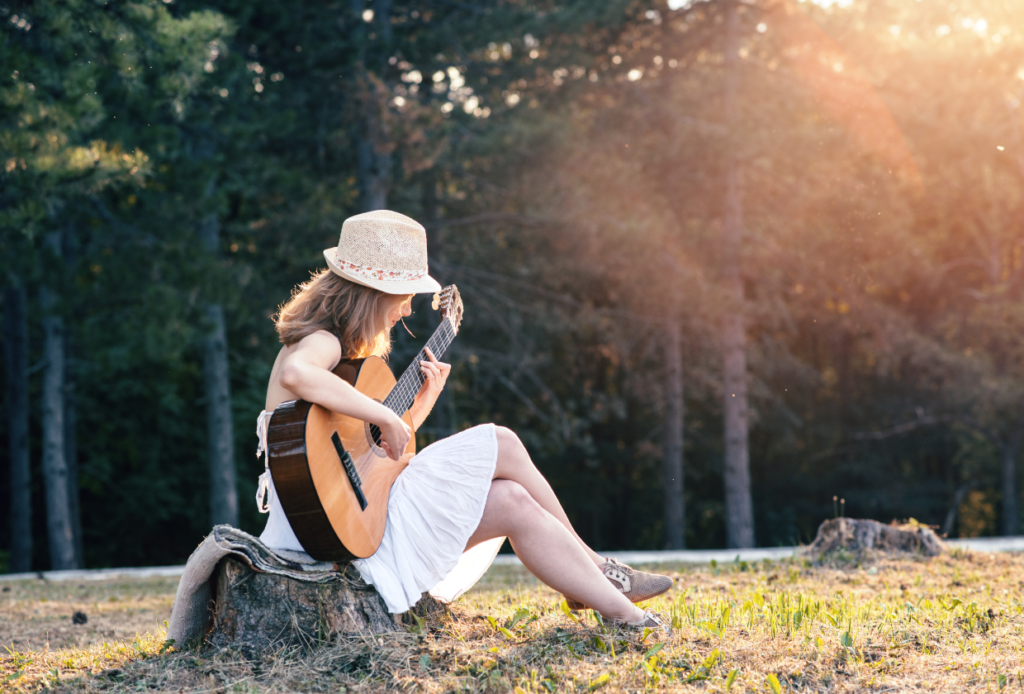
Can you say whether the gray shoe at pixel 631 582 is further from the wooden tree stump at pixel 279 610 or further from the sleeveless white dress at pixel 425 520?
the wooden tree stump at pixel 279 610

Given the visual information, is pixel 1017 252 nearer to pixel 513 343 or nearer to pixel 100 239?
pixel 513 343

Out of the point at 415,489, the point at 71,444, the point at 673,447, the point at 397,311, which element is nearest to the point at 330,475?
the point at 415,489

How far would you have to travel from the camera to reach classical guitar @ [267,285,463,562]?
9.92ft

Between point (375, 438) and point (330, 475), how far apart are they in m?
0.35

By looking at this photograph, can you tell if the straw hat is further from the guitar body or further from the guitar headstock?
the guitar headstock

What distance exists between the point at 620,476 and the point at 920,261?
26.9 feet

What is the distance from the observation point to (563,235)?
45.9 ft

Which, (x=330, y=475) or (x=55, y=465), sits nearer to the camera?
(x=330, y=475)

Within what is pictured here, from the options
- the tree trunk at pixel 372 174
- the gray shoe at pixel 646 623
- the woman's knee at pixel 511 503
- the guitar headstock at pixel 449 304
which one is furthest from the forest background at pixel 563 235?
the gray shoe at pixel 646 623

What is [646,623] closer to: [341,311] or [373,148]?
[341,311]

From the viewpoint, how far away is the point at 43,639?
14.8ft

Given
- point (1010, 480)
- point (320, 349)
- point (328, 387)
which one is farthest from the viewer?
point (1010, 480)

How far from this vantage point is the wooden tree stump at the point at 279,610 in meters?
3.23

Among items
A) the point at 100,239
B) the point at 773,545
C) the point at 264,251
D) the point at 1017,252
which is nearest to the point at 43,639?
the point at 100,239
